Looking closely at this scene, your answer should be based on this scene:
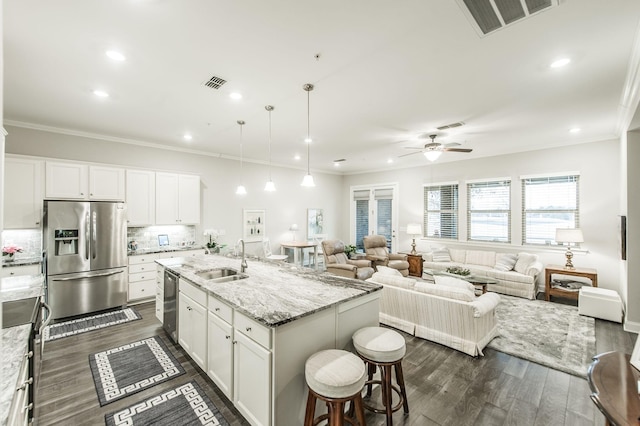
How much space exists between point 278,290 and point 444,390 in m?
1.81

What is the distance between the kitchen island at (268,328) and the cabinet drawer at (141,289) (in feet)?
7.64

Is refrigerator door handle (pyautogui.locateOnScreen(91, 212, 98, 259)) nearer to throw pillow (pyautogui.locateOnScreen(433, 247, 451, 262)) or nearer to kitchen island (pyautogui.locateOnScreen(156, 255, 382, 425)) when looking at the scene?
kitchen island (pyautogui.locateOnScreen(156, 255, 382, 425))

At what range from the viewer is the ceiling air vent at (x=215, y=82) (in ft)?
9.82

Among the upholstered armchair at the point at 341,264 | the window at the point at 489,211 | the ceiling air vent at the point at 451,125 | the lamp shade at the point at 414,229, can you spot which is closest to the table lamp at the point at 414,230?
the lamp shade at the point at 414,229

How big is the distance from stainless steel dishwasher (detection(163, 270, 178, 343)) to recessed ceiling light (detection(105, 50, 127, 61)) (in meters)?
2.25

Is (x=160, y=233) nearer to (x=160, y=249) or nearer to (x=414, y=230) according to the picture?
(x=160, y=249)

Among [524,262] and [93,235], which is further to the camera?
[524,262]

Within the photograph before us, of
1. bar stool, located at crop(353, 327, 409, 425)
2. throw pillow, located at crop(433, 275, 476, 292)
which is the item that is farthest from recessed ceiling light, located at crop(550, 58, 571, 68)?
bar stool, located at crop(353, 327, 409, 425)

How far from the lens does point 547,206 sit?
18.7 ft

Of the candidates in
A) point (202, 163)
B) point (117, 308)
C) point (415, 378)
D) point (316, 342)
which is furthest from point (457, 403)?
point (202, 163)

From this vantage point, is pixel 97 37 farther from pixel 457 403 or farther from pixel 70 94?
pixel 457 403

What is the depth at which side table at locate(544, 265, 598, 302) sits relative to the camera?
4.78 m

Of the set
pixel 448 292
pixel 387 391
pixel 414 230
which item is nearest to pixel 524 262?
pixel 414 230

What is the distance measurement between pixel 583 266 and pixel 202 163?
7.72 meters
